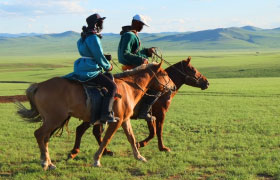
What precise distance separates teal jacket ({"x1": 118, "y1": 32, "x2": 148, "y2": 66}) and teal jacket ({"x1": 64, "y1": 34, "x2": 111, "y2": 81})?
1173 millimetres

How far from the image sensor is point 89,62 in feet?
25.1

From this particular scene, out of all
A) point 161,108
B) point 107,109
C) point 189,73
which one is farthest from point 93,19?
point 189,73

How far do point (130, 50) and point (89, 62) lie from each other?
1523 millimetres

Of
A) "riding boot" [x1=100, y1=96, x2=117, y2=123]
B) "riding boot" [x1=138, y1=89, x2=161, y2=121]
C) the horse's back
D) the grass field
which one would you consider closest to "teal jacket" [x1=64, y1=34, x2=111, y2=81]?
the horse's back

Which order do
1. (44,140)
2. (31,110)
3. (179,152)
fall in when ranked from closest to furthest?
(44,140) → (31,110) → (179,152)

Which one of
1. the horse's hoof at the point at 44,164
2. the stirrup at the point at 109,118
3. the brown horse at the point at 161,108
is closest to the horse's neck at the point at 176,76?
the brown horse at the point at 161,108

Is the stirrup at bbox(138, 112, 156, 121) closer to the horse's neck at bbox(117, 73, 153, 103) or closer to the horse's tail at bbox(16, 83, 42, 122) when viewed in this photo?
the horse's neck at bbox(117, 73, 153, 103)

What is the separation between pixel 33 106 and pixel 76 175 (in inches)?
70.3

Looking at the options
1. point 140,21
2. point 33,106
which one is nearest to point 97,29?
point 140,21

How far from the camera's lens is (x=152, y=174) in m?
7.47

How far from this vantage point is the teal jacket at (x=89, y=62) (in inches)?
294

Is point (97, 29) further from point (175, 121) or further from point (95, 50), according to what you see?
point (175, 121)

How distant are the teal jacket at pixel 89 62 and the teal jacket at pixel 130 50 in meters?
1.17

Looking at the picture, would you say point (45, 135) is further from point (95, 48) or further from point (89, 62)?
point (95, 48)
